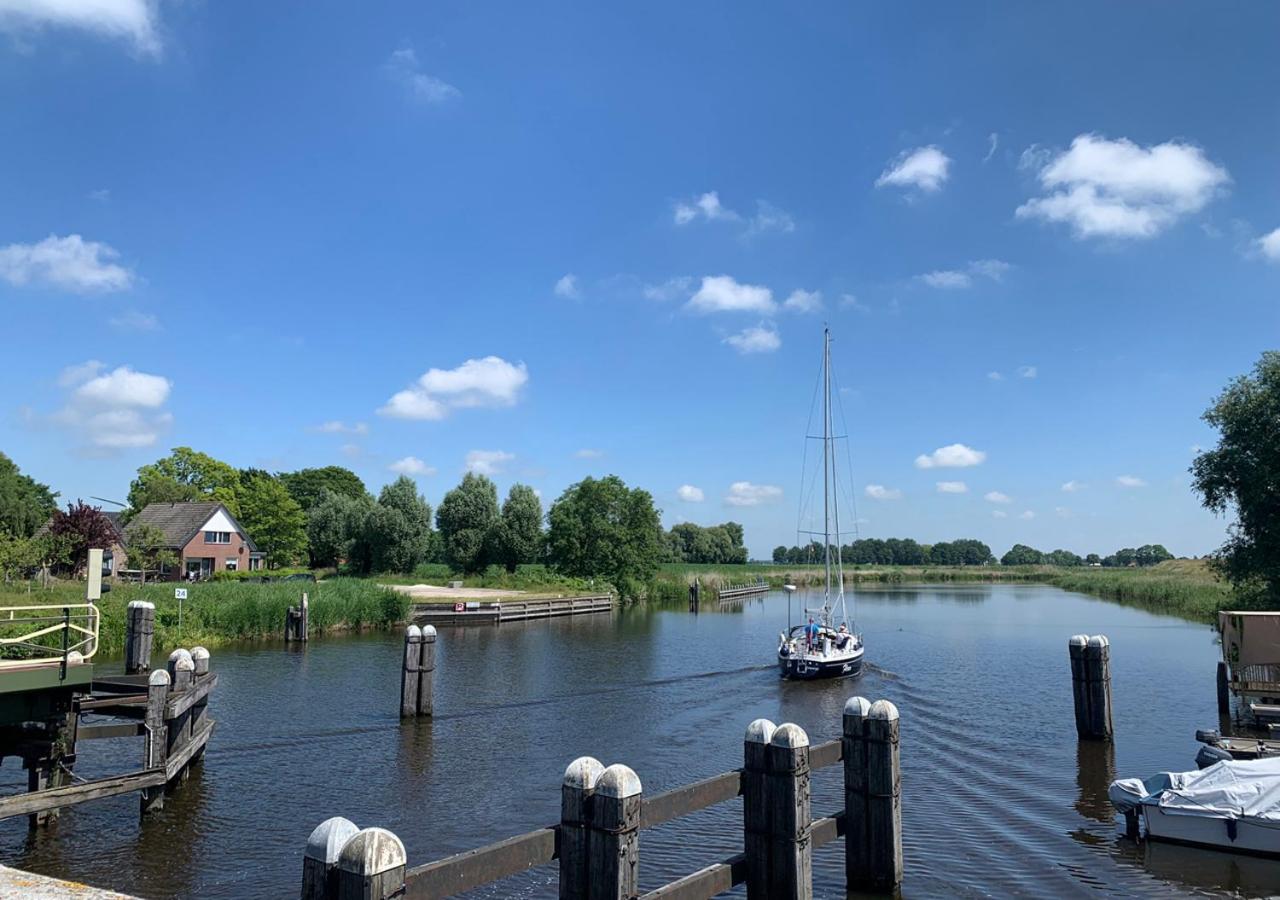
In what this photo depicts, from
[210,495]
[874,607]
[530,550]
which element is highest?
[210,495]

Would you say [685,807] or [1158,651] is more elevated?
[685,807]

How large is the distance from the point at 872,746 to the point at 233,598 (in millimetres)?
32953

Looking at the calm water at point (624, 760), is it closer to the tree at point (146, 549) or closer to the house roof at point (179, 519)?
the tree at point (146, 549)

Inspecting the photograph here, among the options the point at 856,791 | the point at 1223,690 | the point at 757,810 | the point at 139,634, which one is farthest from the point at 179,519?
the point at 757,810

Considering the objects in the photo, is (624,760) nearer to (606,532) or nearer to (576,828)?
(576,828)

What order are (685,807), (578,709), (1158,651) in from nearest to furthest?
(685,807) → (578,709) → (1158,651)

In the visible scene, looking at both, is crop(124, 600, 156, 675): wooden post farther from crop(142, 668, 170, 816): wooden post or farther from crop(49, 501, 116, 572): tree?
crop(49, 501, 116, 572): tree

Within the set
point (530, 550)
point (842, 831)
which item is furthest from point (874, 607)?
point (842, 831)

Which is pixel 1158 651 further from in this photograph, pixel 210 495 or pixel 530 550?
pixel 210 495

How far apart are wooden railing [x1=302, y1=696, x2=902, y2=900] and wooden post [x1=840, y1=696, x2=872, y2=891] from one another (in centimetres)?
1

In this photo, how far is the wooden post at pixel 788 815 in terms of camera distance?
299 inches

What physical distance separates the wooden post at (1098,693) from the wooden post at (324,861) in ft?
60.0

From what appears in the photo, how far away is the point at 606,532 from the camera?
7575 centimetres

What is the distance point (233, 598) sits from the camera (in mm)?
34938
